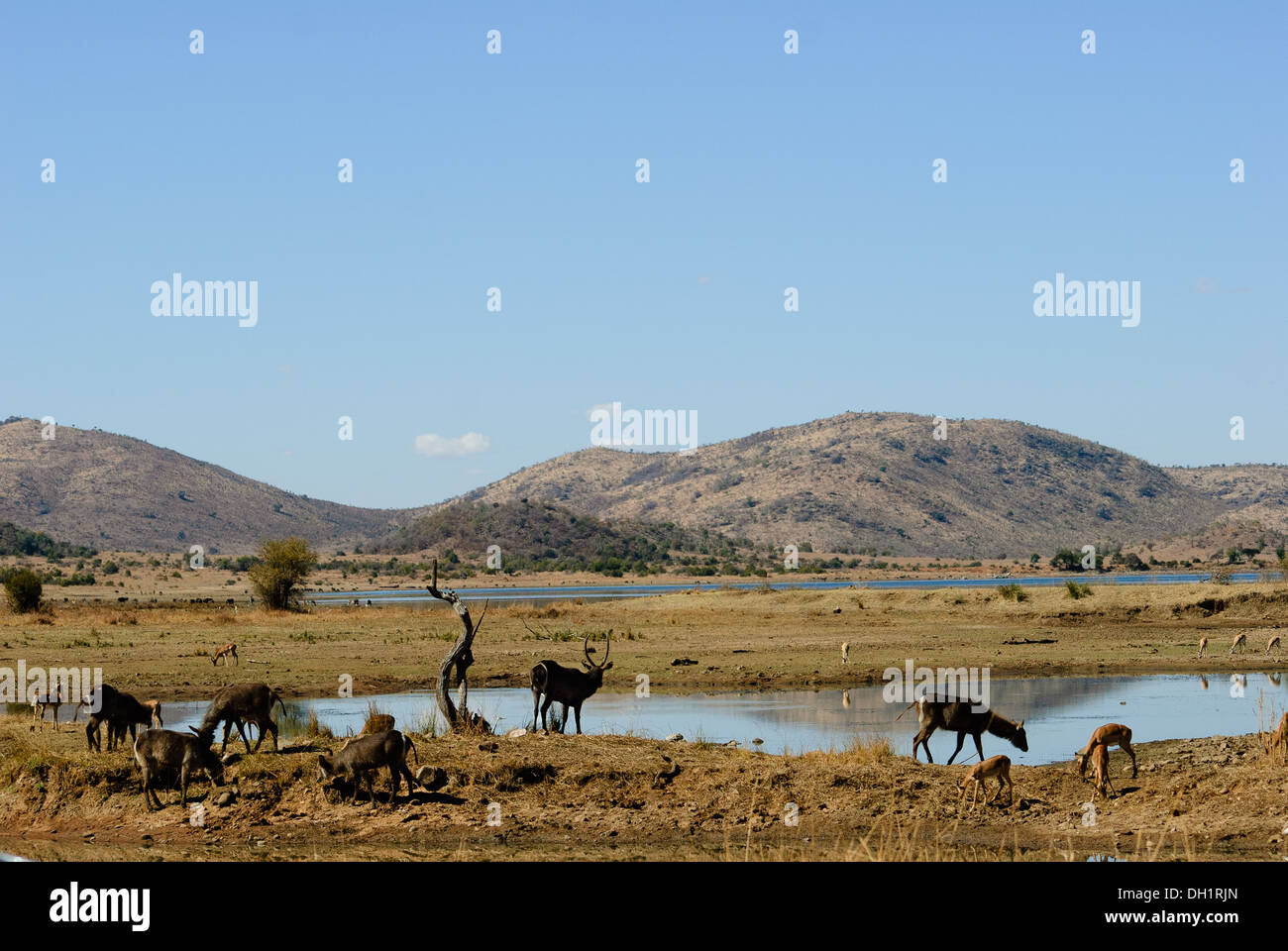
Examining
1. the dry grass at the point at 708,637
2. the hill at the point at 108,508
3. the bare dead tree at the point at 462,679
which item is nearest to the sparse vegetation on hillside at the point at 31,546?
the hill at the point at 108,508

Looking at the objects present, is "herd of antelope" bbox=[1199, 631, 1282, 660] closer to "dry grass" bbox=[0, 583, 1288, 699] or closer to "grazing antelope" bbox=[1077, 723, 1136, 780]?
"dry grass" bbox=[0, 583, 1288, 699]

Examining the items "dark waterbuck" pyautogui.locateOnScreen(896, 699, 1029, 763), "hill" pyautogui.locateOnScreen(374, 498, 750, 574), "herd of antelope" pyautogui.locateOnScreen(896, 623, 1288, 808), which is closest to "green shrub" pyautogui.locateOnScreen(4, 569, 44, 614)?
"dark waterbuck" pyautogui.locateOnScreen(896, 699, 1029, 763)

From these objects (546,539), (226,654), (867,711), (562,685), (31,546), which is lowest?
(867,711)

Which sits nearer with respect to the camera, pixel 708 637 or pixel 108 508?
pixel 708 637

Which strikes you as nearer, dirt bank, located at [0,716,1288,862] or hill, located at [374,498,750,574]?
dirt bank, located at [0,716,1288,862]

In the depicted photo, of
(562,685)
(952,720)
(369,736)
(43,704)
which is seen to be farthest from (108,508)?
(952,720)

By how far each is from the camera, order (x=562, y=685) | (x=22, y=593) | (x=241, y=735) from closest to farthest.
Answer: (x=241, y=735), (x=562, y=685), (x=22, y=593)

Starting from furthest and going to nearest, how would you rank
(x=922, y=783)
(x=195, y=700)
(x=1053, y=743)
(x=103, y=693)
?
(x=195, y=700)
(x=1053, y=743)
(x=103, y=693)
(x=922, y=783)

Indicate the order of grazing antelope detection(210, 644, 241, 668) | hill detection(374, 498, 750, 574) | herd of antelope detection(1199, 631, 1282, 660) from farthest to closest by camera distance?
hill detection(374, 498, 750, 574) → herd of antelope detection(1199, 631, 1282, 660) → grazing antelope detection(210, 644, 241, 668)

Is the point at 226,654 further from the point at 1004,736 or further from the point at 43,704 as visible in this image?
the point at 1004,736
